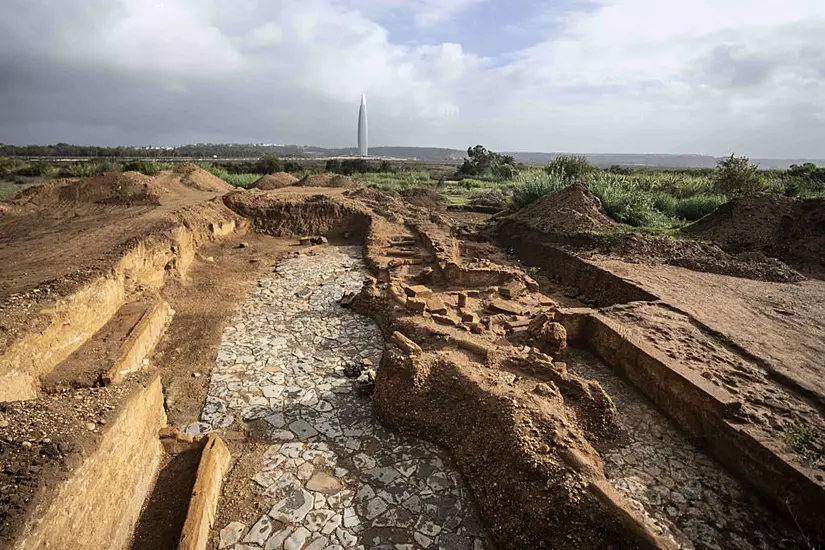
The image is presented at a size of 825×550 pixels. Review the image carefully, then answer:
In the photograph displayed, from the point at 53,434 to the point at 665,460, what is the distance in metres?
4.40

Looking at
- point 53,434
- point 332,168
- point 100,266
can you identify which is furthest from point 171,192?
point 332,168

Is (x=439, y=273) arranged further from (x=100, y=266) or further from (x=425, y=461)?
(x=100, y=266)

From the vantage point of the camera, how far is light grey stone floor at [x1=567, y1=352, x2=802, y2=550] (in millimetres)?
2891

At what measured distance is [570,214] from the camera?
10.4 m

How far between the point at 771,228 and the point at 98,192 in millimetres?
17510

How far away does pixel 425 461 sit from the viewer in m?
3.72

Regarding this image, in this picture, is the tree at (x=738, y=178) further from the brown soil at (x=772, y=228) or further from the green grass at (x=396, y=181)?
the green grass at (x=396, y=181)

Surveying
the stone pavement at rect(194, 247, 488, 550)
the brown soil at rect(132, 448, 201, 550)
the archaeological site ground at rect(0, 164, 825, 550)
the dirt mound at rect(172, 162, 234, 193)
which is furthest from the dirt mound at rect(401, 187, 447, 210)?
the brown soil at rect(132, 448, 201, 550)

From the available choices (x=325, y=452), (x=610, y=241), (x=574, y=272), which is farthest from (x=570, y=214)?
(x=325, y=452)

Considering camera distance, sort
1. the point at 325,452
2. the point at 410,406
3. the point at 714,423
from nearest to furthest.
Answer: the point at 714,423 → the point at 325,452 → the point at 410,406

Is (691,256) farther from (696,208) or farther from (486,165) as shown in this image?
(486,165)

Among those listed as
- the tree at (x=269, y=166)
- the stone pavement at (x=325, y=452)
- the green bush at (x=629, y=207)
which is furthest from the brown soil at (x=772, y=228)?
the tree at (x=269, y=166)

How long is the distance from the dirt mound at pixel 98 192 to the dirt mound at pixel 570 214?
10479 mm

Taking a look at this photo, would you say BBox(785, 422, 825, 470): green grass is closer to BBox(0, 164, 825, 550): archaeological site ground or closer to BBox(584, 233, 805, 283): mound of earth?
BBox(0, 164, 825, 550): archaeological site ground
